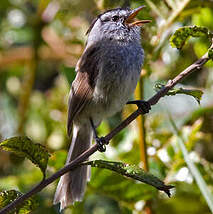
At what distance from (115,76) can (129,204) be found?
0.72 m

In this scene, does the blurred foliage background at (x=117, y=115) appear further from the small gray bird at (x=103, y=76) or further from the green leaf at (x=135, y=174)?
the green leaf at (x=135, y=174)

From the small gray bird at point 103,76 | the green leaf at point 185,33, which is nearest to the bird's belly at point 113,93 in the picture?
the small gray bird at point 103,76

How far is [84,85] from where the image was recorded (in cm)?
298

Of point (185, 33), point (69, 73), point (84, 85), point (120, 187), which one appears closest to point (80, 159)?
point (185, 33)

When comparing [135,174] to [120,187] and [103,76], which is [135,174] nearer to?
[120,187]

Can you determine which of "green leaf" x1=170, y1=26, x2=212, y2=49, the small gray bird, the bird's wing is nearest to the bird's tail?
the small gray bird

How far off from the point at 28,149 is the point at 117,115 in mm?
1856

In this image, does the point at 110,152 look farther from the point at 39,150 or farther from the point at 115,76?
the point at 39,150

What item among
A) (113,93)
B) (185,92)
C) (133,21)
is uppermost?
(133,21)

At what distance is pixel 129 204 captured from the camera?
2.65m

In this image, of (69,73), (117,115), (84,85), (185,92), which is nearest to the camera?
(185,92)

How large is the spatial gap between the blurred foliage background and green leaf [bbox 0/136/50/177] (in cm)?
75

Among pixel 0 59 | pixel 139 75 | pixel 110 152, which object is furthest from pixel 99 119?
pixel 0 59

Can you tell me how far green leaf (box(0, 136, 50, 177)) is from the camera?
166 cm
